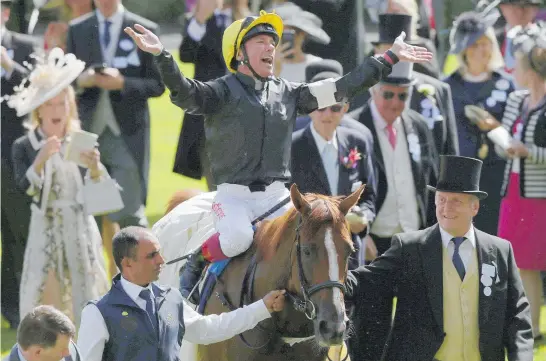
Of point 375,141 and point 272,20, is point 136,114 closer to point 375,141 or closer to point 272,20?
point 375,141

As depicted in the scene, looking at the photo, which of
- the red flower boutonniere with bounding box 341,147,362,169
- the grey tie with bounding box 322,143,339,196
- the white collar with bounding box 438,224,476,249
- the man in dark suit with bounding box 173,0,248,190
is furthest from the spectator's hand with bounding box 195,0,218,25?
the white collar with bounding box 438,224,476,249

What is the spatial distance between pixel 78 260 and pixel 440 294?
4228 millimetres

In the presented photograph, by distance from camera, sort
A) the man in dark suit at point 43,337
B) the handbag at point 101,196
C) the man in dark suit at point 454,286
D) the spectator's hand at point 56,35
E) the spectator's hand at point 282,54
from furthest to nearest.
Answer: the spectator's hand at point 56,35, the spectator's hand at point 282,54, the handbag at point 101,196, the man in dark suit at point 454,286, the man in dark suit at point 43,337

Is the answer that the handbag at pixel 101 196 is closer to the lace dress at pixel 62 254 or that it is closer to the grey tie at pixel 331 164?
Result: the lace dress at pixel 62 254

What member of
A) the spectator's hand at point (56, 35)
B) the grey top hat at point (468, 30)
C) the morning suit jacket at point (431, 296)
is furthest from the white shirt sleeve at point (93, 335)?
the spectator's hand at point (56, 35)

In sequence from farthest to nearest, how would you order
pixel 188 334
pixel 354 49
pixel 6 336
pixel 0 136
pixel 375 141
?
pixel 354 49 → pixel 0 136 → pixel 6 336 → pixel 375 141 → pixel 188 334

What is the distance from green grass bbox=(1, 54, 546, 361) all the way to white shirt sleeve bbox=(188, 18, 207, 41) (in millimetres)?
2747

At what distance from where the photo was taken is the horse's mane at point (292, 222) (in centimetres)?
778

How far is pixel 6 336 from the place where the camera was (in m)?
12.6

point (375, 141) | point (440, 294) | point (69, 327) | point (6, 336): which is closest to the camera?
point (69, 327)

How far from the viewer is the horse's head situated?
24.7 feet

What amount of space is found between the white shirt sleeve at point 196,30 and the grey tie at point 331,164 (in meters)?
3.83

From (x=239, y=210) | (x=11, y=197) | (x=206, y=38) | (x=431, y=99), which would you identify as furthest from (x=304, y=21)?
(x=239, y=210)

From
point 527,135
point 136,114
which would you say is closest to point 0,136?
point 136,114
